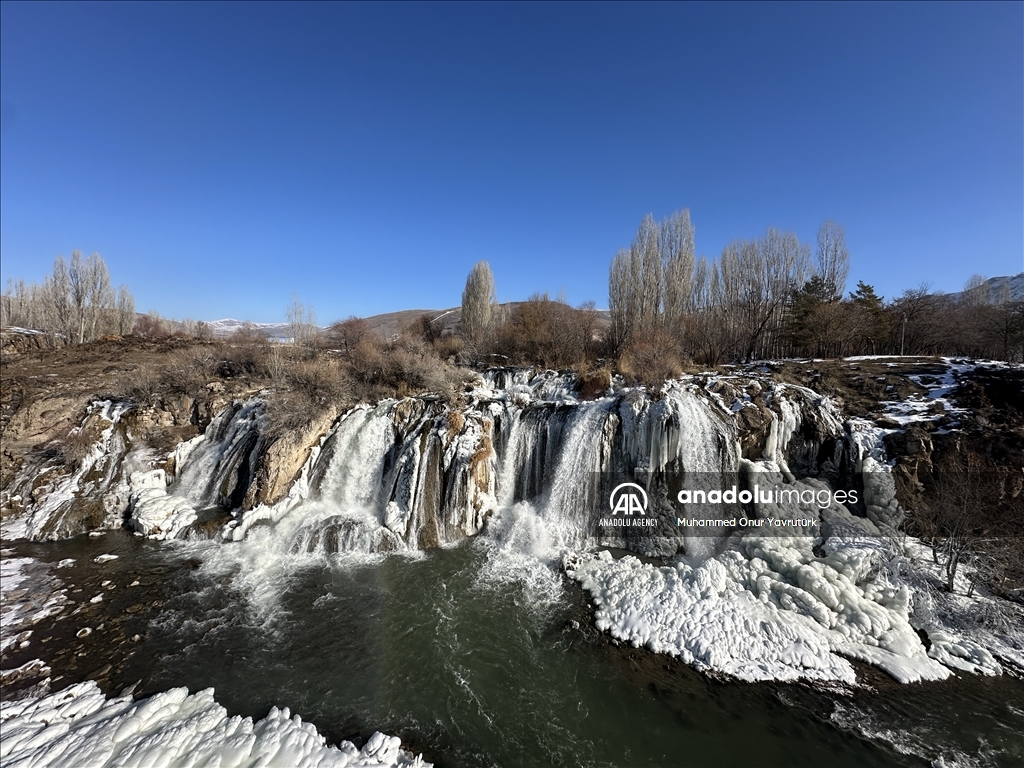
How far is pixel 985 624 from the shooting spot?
24.1 ft

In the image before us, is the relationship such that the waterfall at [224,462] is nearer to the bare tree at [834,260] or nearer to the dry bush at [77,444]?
the dry bush at [77,444]

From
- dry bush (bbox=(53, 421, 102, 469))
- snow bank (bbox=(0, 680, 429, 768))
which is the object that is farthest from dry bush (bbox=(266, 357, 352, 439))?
snow bank (bbox=(0, 680, 429, 768))

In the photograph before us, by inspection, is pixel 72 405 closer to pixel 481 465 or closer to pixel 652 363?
pixel 481 465

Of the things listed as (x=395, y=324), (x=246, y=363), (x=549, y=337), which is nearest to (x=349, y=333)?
(x=246, y=363)

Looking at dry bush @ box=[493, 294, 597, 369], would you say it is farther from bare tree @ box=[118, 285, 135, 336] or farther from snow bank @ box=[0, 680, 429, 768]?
bare tree @ box=[118, 285, 135, 336]

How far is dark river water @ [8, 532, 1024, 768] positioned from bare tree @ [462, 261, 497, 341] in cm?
2311

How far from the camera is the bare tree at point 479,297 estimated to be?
3034 cm

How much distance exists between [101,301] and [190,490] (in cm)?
3131

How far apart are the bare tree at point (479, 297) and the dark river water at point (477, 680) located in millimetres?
23115

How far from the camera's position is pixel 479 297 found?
3042 cm

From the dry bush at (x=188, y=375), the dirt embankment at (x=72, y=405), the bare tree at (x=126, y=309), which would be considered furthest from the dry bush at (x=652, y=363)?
the bare tree at (x=126, y=309)

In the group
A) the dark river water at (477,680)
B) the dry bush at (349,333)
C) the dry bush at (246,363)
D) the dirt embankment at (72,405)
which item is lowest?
the dark river water at (477,680)

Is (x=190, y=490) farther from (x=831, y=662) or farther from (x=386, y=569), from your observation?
(x=831, y=662)

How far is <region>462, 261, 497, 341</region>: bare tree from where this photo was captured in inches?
1195
